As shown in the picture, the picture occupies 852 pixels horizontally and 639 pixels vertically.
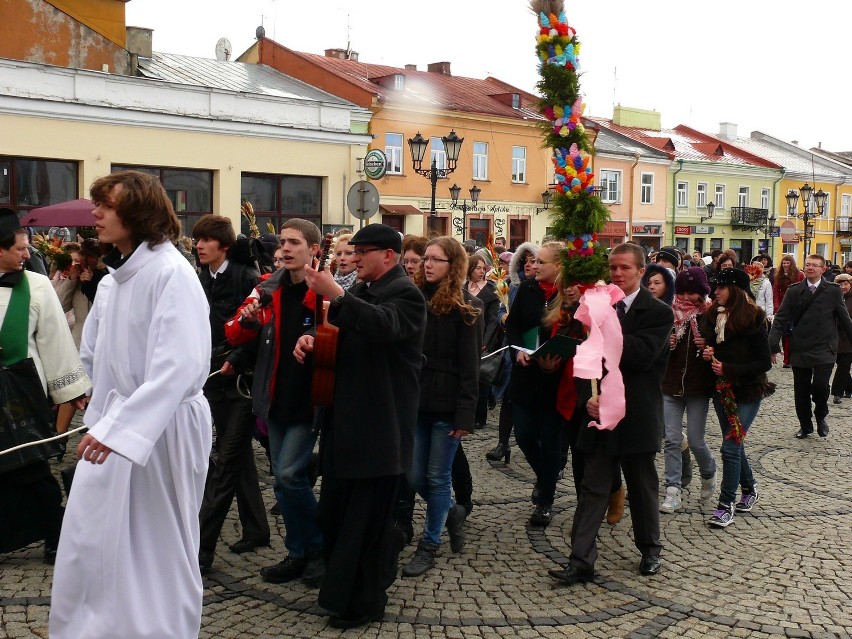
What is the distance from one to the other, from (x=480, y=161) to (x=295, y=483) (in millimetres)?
32986

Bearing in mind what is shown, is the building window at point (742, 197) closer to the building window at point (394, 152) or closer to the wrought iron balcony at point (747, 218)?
the wrought iron balcony at point (747, 218)

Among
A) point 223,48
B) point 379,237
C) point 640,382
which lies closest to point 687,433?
point 640,382

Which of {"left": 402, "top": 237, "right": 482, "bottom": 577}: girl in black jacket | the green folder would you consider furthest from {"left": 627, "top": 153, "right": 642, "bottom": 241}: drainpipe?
{"left": 402, "top": 237, "right": 482, "bottom": 577}: girl in black jacket

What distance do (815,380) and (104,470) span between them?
8687 mm

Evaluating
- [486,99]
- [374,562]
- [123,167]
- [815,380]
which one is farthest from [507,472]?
[486,99]

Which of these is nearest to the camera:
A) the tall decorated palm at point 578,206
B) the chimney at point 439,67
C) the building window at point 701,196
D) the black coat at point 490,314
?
the tall decorated palm at point 578,206

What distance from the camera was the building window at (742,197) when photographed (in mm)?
52312

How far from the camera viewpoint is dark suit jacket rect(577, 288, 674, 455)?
536cm

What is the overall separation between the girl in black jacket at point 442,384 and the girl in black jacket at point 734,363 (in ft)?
6.66

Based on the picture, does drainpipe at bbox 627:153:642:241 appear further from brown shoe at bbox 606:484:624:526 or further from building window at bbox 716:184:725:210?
brown shoe at bbox 606:484:624:526

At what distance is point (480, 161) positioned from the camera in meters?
37.2

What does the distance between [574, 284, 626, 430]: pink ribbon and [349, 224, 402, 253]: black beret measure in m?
1.17

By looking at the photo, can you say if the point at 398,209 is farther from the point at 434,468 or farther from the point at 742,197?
the point at 434,468

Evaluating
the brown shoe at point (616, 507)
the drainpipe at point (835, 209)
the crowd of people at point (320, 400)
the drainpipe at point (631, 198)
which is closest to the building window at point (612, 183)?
the drainpipe at point (631, 198)
